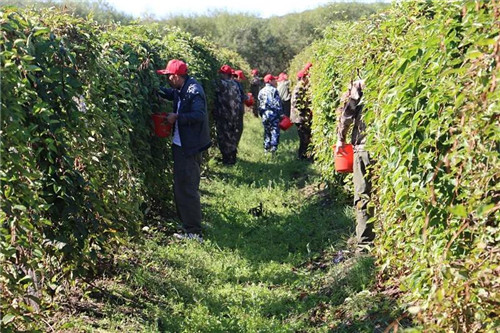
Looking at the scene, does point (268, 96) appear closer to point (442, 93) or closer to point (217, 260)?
point (217, 260)

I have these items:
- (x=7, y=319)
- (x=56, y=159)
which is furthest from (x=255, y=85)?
(x=7, y=319)

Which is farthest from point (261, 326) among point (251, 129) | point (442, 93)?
point (251, 129)

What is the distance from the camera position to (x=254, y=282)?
238 inches

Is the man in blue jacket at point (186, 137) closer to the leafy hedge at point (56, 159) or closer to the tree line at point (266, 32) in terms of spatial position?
the leafy hedge at point (56, 159)

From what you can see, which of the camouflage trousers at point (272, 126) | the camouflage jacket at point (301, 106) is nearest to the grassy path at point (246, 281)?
the camouflage jacket at point (301, 106)

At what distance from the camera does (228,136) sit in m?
12.6

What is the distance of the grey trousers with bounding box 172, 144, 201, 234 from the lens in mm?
7172

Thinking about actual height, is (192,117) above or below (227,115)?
above

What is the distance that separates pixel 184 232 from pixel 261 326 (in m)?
2.62

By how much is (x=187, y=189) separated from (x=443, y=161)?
4.57 m

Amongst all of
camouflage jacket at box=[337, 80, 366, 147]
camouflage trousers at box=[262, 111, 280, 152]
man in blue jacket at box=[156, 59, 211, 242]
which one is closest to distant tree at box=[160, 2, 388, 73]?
camouflage trousers at box=[262, 111, 280, 152]

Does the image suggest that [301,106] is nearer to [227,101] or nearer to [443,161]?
[227,101]

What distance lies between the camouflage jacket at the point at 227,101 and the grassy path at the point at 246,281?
358 cm

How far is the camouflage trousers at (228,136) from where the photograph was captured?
12.6 m
